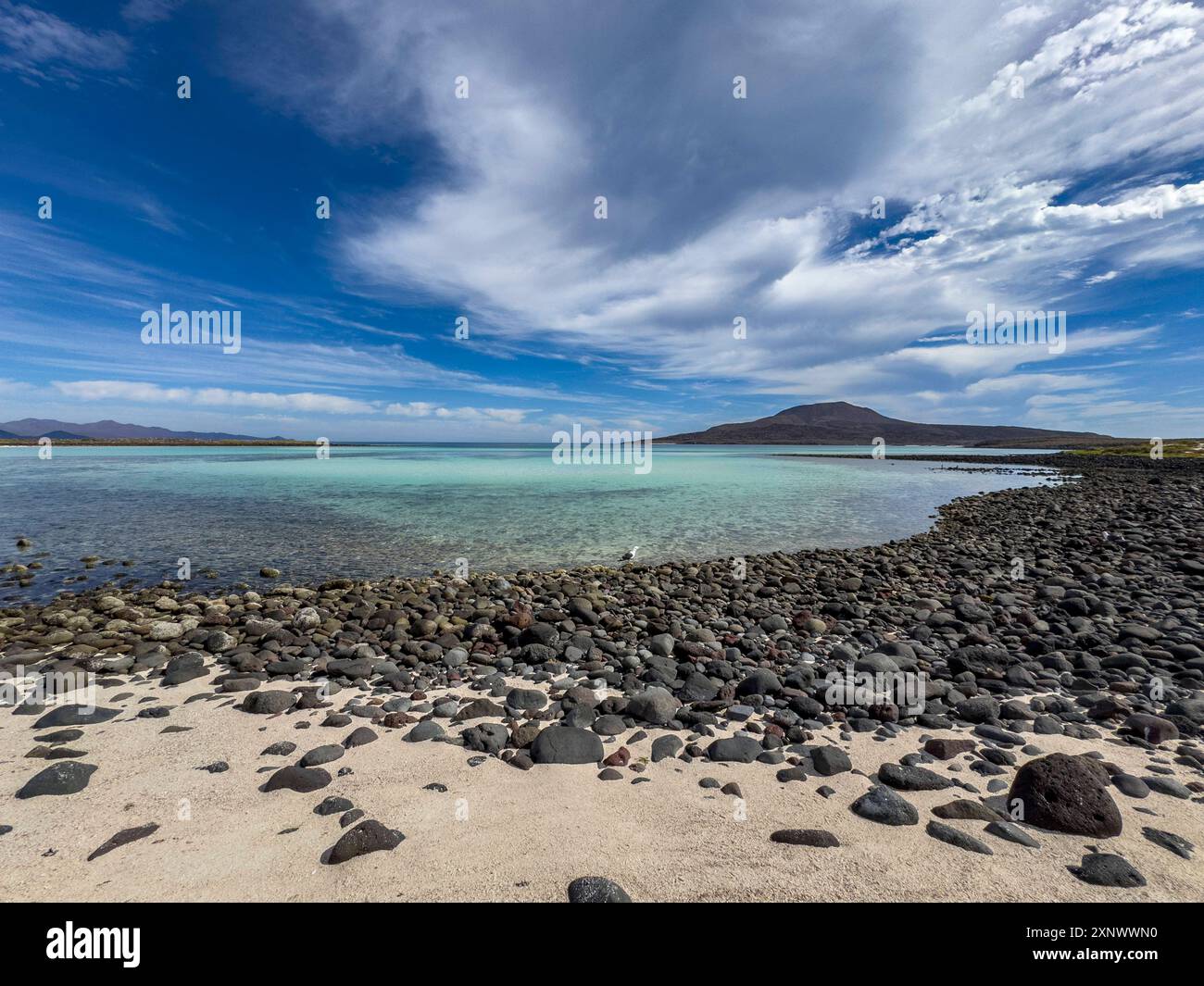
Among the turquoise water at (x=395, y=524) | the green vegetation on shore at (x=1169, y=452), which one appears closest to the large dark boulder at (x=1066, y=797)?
the turquoise water at (x=395, y=524)

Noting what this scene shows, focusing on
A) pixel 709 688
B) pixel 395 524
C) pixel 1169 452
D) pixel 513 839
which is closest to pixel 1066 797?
pixel 709 688

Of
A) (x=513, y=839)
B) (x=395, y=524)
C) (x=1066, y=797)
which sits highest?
(x=395, y=524)

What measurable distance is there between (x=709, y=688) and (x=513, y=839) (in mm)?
3670

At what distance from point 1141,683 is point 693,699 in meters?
6.15

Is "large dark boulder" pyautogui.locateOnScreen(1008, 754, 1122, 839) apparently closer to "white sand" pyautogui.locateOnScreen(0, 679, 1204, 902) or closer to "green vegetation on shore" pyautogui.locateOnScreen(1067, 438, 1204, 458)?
"white sand" pyautogui.locateOnScreen(0, 679, 1204, 902)

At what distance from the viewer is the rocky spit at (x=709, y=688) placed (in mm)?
4391

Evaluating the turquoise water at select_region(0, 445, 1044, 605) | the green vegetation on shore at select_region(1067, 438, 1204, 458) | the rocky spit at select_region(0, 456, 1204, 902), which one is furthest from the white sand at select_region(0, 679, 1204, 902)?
the green vegetation on shore at select_region(1067, 438, 1204, 458)

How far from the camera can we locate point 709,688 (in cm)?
707

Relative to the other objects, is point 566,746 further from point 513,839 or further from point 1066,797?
point 1066,797

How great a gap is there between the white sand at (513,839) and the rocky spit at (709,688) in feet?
0.24

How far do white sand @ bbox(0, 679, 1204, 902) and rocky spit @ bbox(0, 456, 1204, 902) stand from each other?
73mm

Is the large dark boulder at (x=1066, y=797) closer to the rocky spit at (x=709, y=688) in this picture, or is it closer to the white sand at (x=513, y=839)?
the rocky spit at (x=709, y=688)

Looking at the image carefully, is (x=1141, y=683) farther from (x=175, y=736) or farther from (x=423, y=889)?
(x=175, y=736)
